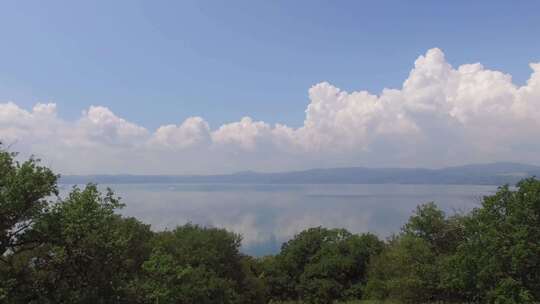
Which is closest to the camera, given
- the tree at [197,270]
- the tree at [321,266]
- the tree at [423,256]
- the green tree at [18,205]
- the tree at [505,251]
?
the green tree at [18,205]

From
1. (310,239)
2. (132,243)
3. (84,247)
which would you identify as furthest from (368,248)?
(84,247)

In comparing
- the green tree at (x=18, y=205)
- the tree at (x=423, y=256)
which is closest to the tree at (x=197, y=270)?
the green tree at (x=18, y=205)

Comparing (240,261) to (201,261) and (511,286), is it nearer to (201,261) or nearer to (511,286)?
(201,261)

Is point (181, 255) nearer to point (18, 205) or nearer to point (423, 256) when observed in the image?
point (18, 205)

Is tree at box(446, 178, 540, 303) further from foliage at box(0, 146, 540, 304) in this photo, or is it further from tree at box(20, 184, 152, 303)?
tree at box(20, 184, 152, 303)

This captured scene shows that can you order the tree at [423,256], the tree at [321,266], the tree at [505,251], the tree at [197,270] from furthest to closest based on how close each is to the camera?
the tree at [321,266]
the tree at [423,256]
the tree at [197,270]
the tree at [505,251]

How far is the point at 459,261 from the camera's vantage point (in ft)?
81.8

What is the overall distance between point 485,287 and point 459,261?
2.03 meters

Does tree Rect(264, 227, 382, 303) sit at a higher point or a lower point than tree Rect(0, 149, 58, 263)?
lower

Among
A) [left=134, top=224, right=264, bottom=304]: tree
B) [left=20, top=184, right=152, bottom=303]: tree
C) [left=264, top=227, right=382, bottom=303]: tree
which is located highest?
[left=20, top=184, right=152, bottom=303]: tree

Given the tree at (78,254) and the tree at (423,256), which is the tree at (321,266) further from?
the tree at (78,254)

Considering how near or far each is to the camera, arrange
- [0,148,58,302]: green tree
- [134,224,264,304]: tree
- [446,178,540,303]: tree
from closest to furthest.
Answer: [0,148,58,302]: green tree < [446,178,540,303]: tree < [134,224,264,304]: tree

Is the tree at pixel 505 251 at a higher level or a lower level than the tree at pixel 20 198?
lower

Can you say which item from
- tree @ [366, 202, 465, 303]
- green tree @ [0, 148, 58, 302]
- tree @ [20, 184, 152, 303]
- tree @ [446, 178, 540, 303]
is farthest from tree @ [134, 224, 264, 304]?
tree @ [446, 178, 540, 303]
